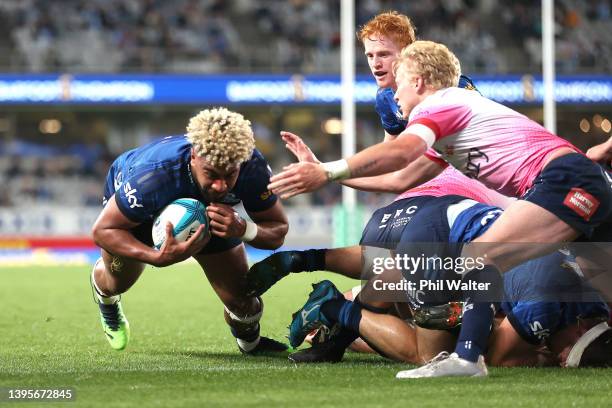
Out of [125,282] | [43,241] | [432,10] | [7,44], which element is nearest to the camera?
[125,282]

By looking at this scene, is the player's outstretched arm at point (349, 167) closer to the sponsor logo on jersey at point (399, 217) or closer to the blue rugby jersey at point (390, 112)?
the sponsor logo on jersey at point (399, 217)

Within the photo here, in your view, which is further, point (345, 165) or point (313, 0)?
point (313, 0)

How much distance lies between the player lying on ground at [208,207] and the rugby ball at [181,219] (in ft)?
0.18

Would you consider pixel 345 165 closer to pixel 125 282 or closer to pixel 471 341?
pixel 471 341

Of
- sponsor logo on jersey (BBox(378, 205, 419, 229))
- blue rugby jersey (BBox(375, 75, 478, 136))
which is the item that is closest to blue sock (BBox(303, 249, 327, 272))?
sponsor logo on jersey (BBox(378, 205, 419, 229))

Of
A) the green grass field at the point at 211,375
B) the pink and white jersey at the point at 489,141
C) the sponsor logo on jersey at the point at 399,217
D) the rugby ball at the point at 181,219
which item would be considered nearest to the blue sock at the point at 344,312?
the green grass field at the point at 211,375

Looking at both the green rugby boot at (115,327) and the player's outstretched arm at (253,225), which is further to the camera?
the green rugby boot at (115,327)

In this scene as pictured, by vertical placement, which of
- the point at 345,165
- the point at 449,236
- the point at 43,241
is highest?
the point at 345,165

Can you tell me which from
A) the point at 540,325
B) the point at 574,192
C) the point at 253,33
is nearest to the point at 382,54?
the point at 574,192

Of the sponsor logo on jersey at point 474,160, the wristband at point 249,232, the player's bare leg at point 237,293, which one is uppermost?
the sponsor logo on jersey at point 474,160

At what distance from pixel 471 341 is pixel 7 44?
21.9 metres

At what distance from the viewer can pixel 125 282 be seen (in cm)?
692

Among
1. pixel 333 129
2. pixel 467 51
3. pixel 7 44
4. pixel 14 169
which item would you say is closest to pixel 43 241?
pixel 14 169

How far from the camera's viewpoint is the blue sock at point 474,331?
521cm
